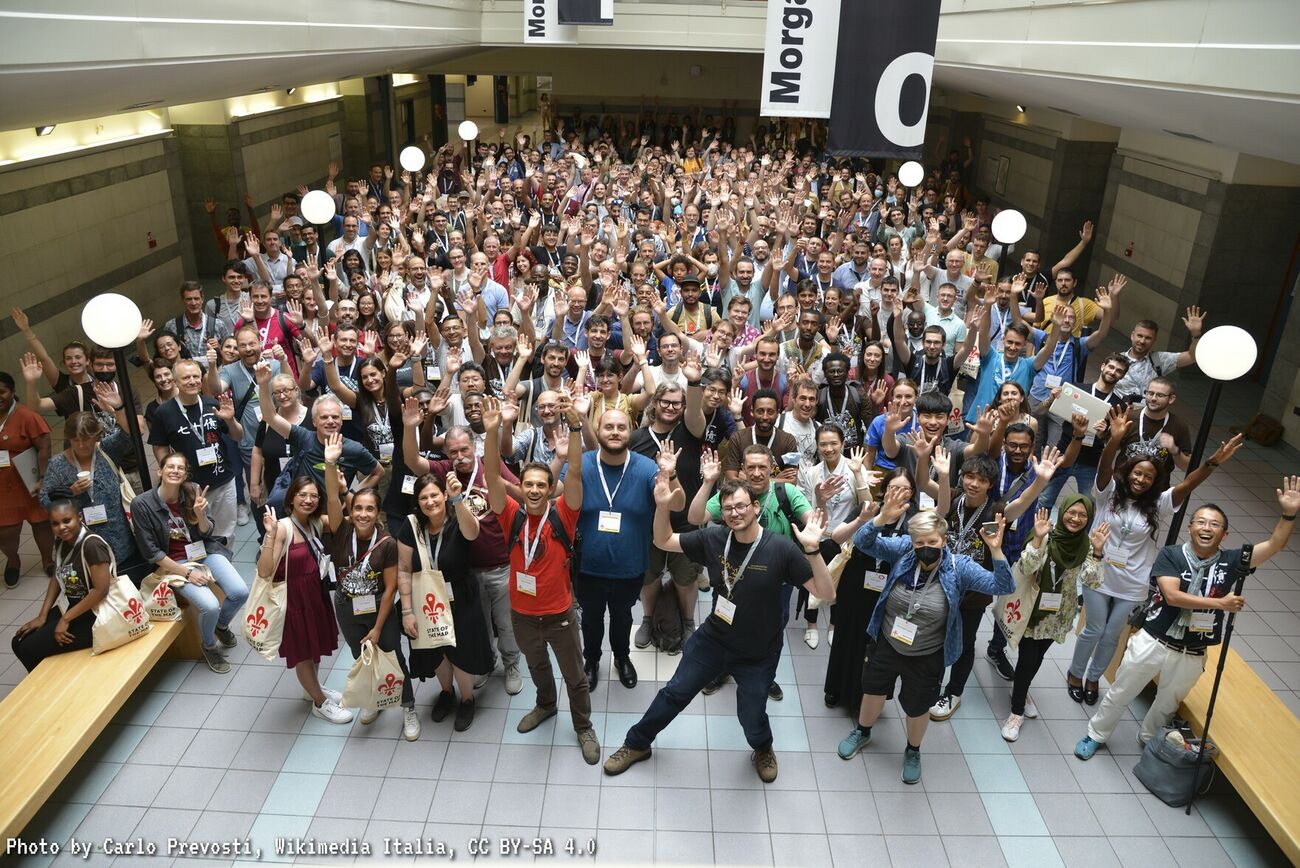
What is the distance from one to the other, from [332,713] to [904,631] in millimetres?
3377

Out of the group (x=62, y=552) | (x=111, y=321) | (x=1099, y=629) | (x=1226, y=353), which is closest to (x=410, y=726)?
(x=62, y=552)

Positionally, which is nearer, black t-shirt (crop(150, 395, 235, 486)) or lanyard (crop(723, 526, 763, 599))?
lanyard (crop(723, 526, 763, 599))

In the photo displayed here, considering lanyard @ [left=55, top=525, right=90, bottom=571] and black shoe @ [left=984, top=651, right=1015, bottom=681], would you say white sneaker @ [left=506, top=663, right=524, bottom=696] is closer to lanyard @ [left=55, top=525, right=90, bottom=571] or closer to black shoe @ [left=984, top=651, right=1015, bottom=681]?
lanyard @ [left=55, top=525, right=90, bottom=571]

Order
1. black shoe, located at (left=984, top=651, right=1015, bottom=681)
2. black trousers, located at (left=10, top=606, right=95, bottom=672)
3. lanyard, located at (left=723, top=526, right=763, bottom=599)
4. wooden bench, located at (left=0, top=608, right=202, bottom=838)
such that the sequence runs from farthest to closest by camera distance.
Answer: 1. black shoe, located at (left=984, top=651, right=1015, bottom=681)
2. black trousers, located at (left=10, top=606, right=95, bottom=672)
3. lanyard, located at (left=723, top=526, right=763, bottom=599)
4. wooden bench, located at (left=0, top=608, right=202, bottom=838)

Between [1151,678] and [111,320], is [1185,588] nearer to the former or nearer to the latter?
[1151,678]

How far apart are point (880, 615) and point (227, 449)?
4805 mm

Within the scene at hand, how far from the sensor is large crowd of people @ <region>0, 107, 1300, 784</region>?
4.51m

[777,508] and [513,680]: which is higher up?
[777,508]

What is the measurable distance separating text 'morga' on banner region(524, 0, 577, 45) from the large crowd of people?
860 cm

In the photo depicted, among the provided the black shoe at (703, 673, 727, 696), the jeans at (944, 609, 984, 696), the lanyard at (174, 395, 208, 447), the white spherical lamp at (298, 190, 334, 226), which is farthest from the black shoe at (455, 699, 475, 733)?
the white spherical lamp at (298, 190, 334, 226)

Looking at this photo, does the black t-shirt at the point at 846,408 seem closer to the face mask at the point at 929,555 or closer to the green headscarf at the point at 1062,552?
the green headscarf at the point at 1062,552

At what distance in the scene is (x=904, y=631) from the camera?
436 centimetres

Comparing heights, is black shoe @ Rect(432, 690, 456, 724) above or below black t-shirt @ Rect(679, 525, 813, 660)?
below

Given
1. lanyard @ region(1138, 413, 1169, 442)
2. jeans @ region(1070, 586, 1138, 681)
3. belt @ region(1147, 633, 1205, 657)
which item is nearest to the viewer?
belt @ region(1147, 633, 1205, 657)
